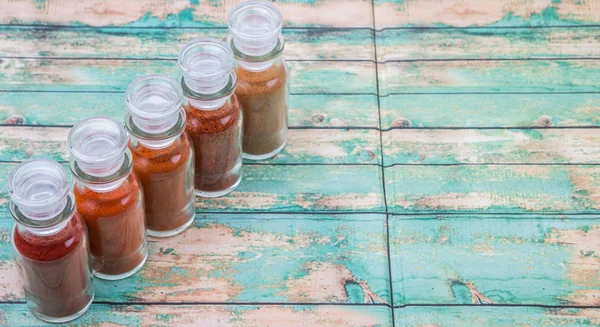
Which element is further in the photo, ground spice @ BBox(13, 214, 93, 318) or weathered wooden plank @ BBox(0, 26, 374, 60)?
weathered wooden plank @ BBox(0, 26, 374, 60)

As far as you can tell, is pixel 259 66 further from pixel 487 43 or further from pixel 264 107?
pixel 487 43

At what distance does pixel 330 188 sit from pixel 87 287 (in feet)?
1.46

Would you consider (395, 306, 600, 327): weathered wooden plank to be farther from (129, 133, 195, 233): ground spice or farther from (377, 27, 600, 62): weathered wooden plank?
(377, 27, 600, 62): weathered wooden plank

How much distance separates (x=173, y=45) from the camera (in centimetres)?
176

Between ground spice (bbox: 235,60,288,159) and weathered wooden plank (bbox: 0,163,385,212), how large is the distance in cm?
4

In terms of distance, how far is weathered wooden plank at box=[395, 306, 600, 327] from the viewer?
1308mm

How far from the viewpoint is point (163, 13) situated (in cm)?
183

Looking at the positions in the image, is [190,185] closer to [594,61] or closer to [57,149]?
Answer: [57,149]

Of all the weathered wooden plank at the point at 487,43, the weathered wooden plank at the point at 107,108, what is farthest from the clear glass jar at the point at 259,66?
the weathered wooden plank at the point at 487,43

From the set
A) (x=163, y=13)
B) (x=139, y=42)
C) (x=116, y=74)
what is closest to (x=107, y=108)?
(x=116, y=74)

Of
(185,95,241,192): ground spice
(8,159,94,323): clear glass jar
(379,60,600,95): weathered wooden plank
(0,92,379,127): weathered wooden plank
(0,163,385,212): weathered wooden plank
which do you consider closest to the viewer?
(8,159,94,323): clear glass jar

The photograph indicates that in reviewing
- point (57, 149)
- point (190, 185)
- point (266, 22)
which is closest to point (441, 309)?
point (190, 185)

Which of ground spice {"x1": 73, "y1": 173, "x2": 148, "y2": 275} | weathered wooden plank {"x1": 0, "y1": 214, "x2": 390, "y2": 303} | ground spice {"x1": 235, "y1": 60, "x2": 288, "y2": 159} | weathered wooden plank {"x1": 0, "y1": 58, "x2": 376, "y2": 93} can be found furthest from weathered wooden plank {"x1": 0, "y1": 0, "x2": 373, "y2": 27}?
ground spice {"x1": 73, "y1": 173, "x2": 148, "y2": 275}

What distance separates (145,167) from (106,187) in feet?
0.29
